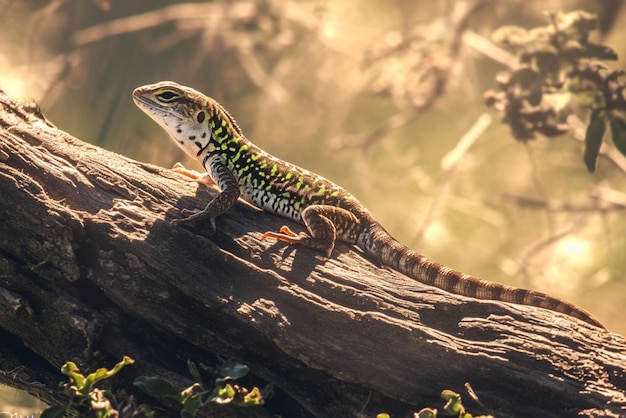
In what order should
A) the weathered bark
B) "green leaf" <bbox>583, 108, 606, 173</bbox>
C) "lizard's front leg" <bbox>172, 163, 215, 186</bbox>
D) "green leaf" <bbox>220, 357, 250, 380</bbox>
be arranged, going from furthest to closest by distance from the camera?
"green leaf" <bbox>583, 108, 606, 173</bbox>, "lizard's front leg" <bbox>172, 163, 215, 186</bbox>, the weathered bark, "green leaf" <bbox>220, 357, 250, 380</bbox>

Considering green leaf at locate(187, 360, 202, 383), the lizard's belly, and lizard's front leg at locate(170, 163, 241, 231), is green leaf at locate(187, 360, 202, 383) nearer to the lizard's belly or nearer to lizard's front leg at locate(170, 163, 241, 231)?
lizard's front leg at locate(170, 163, 241, 231)

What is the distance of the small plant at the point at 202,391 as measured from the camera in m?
2.36

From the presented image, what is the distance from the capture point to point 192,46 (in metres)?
7.24

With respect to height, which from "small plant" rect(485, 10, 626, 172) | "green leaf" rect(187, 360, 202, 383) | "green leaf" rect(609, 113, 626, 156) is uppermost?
"small plant" rect(485, 10, 626, 172)

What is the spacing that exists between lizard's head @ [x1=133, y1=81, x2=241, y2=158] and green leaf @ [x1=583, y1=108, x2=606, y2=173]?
2.30 m

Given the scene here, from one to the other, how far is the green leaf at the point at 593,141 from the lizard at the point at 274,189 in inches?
54.8

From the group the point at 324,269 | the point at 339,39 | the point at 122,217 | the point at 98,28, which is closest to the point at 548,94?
the point at 324,269

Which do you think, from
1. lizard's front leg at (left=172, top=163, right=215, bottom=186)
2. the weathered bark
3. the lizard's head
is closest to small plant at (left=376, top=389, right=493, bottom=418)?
the weathered bark

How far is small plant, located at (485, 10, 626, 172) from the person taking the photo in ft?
14.2

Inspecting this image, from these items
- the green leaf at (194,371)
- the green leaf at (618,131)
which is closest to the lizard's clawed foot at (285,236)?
the green leaf at (194,371)

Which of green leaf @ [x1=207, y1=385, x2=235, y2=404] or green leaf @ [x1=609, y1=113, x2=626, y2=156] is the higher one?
green leaf @ [x1=609, y1=113, x2=626, y2=156]

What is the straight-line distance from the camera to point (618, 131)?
411cm

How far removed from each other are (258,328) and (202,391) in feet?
1.18

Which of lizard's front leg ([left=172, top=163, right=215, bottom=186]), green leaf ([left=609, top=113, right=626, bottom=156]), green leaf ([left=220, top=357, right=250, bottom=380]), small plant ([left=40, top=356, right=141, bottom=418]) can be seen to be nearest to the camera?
small plant ([left=40, top=356, right=141, bottom=418])
